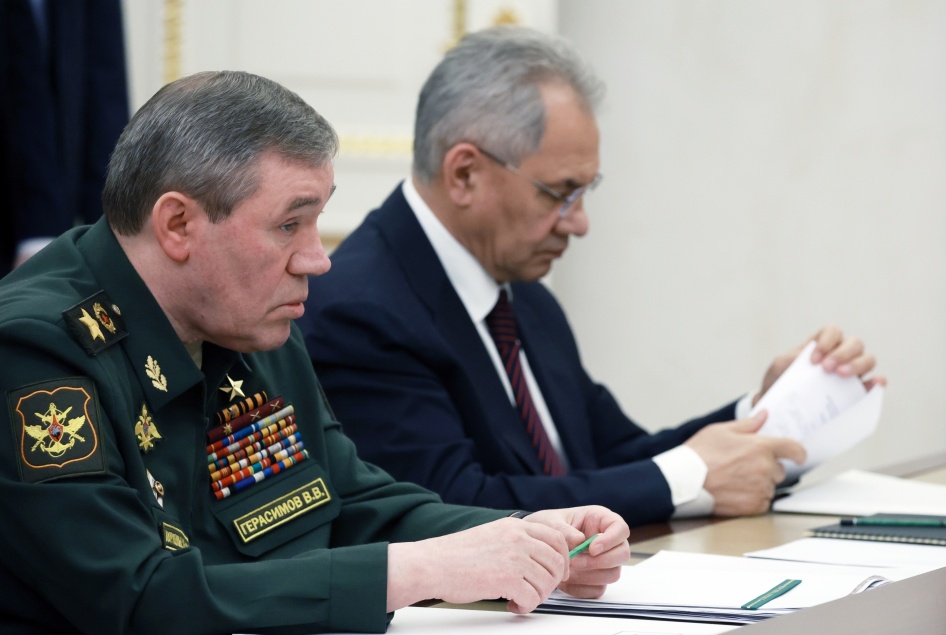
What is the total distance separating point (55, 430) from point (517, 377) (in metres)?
1.22

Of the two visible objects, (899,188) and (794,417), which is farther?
(899,188)

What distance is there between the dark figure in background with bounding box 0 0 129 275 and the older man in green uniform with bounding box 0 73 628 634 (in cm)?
154

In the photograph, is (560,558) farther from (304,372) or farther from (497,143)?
(497,143)

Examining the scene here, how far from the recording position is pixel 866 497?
2271mm

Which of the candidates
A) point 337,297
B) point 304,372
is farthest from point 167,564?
point 337,297

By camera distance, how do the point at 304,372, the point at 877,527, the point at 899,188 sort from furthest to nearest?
1. the point at 899,188
2. the point at 877,527
3. the point at 304,372

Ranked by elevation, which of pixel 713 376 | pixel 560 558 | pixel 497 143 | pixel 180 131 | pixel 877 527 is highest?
pixel 180 131

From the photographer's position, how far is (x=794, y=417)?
2.33 metres

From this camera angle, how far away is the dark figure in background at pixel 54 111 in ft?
9.87

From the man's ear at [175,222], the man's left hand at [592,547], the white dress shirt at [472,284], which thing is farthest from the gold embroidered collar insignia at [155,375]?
the white dress shirt at [472,284]

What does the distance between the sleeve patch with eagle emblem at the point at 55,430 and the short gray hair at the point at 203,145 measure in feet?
0.82

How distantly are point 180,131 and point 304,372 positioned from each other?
17.4 inches

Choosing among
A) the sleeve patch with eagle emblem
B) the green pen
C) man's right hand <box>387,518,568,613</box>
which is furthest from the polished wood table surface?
the sleeve patch with eagle emblem

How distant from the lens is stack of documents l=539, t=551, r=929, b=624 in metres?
1.39
